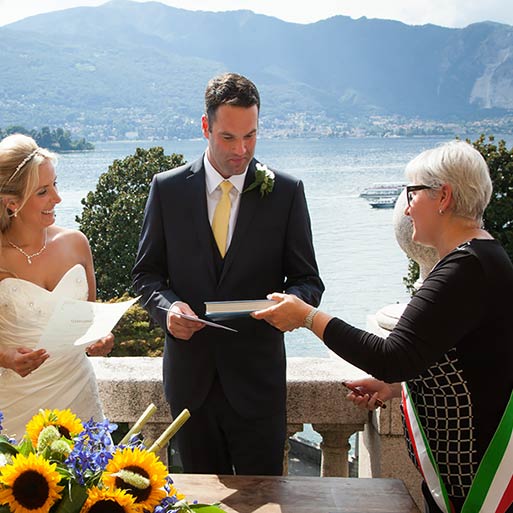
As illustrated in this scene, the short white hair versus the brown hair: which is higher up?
the brown hair

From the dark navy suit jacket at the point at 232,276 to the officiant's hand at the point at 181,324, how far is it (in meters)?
0.15

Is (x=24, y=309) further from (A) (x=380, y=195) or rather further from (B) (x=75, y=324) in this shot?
(A) (x=380, y=195)

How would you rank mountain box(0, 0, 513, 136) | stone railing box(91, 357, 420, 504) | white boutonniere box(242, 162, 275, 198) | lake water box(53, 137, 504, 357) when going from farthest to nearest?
1. mountain box(0, 0, 513, 136)
2. lake water box(53, 137, 504, 357)
3. stone railing box(91, 357, 420, 504)
4. white boutonniere box(242, 162, 275, 198)

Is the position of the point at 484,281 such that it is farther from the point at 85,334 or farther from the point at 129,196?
the point at 129,196

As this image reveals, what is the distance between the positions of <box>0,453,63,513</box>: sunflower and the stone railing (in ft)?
6.62

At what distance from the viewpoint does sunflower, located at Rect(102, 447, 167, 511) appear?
59.8 inches

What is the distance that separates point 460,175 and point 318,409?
167 centimetres

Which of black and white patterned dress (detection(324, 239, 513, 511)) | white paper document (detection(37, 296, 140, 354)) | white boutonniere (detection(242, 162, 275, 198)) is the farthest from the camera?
white boutonniere (detection(242, 162, 275, 198))

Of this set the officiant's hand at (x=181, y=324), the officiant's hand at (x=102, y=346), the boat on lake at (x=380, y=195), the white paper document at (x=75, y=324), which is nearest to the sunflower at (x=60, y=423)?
the white paper document at (x=75, y=324)

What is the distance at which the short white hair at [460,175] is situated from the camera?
2.25m

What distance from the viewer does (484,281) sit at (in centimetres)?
217

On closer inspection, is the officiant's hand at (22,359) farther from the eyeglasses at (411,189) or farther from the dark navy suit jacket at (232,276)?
the eyeglasses at (411,189)

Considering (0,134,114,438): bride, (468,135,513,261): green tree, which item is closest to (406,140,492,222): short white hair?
(0,134,114,438): bride

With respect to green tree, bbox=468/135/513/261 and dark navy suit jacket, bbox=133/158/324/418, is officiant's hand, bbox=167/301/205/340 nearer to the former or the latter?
dark navy suit jacket, bbox=133/158/324/418
